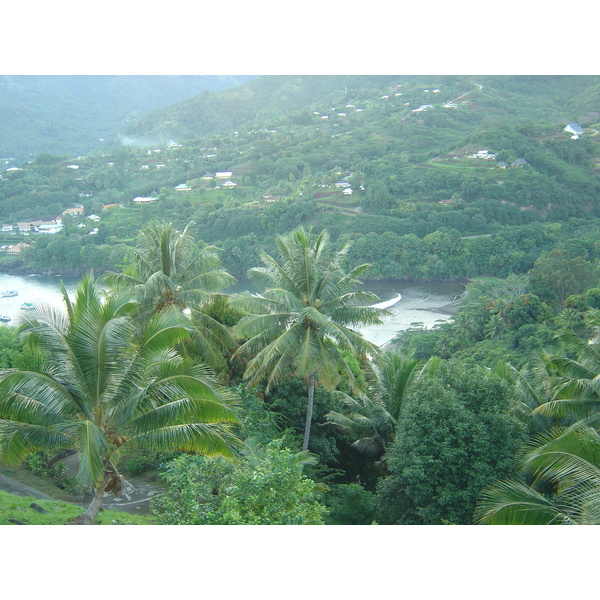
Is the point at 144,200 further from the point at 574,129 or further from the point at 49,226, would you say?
the point at 574,129

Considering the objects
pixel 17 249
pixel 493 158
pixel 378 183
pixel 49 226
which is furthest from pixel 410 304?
pixel 49 226

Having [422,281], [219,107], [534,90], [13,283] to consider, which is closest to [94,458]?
[13,283]

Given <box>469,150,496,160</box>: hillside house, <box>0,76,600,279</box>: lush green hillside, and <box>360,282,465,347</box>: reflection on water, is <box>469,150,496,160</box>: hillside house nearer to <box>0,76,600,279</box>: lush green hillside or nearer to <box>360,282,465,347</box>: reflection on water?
<box>0,76,600,279</box>: lush green hillside

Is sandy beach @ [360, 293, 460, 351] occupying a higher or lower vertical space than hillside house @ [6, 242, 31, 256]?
lower

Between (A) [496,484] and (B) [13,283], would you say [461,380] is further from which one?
(B) [13,283]

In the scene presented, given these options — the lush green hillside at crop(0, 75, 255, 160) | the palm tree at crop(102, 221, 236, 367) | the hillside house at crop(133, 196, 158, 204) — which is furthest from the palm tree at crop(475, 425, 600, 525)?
the lush green hillside at crop(0, 75, 255, 160)

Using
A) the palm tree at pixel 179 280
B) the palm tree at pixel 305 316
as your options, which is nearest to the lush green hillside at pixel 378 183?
the palm tree at pixel 179 280
